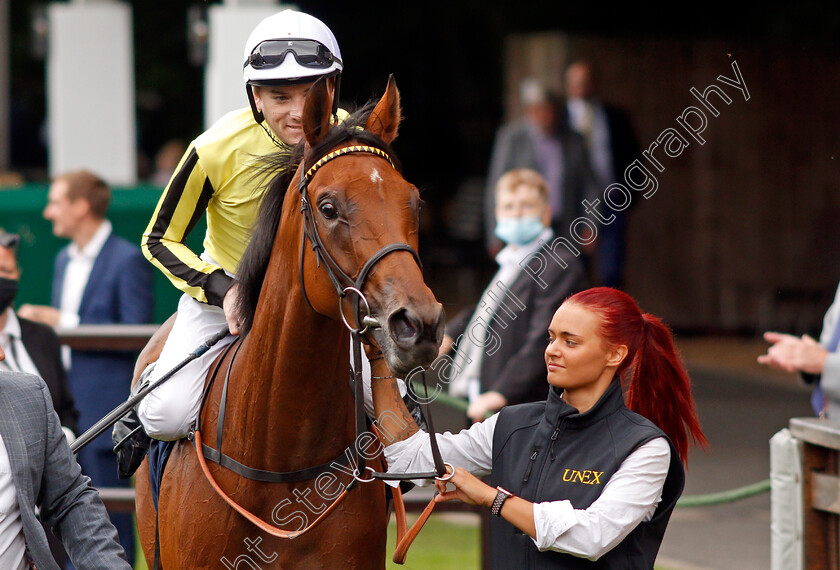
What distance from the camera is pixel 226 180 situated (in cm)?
366

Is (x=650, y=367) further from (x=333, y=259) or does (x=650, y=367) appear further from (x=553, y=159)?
(x=553, y=159)

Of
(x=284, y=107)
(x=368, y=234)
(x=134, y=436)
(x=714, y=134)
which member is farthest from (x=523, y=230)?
(x=714, y=134)

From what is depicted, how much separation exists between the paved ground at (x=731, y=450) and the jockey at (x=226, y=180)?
204cm

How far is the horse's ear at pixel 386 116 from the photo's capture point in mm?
3260

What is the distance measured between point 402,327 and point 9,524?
1091 millimetres

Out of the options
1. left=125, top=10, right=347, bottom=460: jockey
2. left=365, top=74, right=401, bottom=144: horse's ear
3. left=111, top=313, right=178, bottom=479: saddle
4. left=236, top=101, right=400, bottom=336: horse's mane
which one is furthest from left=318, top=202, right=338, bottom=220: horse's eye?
left=111, top=313, right=178, bottom=479: saddle

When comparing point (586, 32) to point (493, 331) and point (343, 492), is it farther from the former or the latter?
point (343, 492)

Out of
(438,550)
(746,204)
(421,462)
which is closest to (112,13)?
(438,550)

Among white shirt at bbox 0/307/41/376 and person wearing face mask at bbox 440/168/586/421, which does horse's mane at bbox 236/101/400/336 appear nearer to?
person wearing face mask at bbox 440/168/586/421

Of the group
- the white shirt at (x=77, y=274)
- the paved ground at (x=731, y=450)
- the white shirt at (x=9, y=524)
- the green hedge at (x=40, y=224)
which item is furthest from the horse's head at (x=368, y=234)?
the green hedge at (x=40, y=224)

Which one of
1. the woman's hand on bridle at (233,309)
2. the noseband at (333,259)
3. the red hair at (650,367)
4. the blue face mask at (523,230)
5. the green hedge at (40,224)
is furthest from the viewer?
the green hedge at (40,224)

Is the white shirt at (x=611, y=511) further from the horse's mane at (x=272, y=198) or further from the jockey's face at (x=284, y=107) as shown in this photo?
the jockey's face at (x=284, y=107)

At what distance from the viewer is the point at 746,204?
1302 centimetres

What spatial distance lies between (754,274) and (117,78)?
7.42 meters
